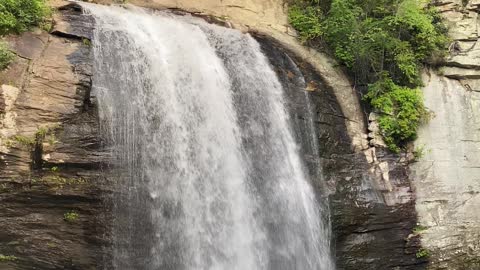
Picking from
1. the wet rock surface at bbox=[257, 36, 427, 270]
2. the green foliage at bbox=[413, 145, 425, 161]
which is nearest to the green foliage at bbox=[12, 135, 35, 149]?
the wet rock surface at bbox=[257, 36, 427, 270]

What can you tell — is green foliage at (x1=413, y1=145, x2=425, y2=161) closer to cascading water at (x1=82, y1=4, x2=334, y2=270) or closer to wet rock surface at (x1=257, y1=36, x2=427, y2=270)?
wet rock surface at (x1=257, y1=36, x2=427, y2=270)

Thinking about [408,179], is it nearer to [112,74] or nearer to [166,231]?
[166,231]

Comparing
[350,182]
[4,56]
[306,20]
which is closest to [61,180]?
[4,56]

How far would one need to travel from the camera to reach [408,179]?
1042 cm

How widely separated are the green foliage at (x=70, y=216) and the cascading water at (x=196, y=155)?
544mm

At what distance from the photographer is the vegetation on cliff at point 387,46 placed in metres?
10.7

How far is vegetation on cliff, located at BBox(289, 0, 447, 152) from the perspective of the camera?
422 inches

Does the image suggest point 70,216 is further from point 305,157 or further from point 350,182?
point 350,182

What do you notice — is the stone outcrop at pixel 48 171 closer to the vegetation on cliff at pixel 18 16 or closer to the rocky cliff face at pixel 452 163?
the vegetation on cliff at pixel 18 16

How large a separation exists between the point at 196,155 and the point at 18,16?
3.50 m

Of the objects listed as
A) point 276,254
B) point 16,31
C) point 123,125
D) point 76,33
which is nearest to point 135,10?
point 76,33

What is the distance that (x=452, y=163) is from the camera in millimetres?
10789

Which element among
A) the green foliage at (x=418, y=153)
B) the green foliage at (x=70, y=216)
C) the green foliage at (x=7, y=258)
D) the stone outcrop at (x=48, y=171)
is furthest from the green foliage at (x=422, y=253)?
the green foliage at (x=7, y=258)

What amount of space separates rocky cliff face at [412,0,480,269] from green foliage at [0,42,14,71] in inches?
313
